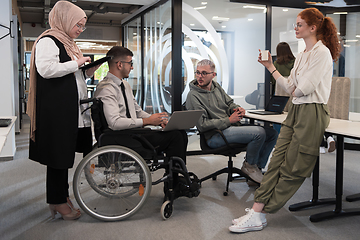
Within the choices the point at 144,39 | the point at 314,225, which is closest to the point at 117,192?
the point at 314,225

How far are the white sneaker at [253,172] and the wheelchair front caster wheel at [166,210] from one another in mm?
911

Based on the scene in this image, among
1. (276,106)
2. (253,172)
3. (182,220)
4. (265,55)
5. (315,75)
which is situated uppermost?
(265,55)

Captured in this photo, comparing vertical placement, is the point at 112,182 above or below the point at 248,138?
below

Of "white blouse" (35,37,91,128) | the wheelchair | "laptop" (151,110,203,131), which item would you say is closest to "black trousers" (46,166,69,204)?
the wheelchair

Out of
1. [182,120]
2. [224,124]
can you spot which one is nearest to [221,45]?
[224,124]

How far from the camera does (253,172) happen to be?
3.07m

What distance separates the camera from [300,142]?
7.20 ft

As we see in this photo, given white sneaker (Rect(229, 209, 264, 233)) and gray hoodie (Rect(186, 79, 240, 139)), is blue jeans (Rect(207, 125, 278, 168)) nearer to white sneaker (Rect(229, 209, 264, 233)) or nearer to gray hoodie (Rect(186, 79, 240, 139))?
gray hoodie (Rect(186, 79, 240, 139))

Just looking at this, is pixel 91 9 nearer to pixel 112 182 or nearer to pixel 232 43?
pixel 232 43

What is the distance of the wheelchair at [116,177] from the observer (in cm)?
232

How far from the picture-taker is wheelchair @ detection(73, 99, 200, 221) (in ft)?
7.63

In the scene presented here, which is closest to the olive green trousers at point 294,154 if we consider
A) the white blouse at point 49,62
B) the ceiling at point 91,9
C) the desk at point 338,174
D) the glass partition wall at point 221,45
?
the desk at point 338,174

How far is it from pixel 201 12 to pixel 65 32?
2.72 metres

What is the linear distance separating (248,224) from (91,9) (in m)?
7.86
